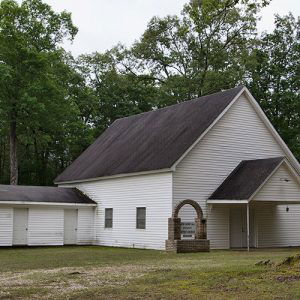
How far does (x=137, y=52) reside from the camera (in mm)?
53188

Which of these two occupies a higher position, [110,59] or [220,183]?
[110,59]

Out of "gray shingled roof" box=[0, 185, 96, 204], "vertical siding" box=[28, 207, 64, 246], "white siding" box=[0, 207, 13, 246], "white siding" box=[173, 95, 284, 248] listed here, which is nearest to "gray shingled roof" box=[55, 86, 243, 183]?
"white siding" box=[173, 95, 284, 248]

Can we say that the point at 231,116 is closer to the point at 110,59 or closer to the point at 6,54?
the point at 6,54

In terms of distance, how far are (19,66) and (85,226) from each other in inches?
598

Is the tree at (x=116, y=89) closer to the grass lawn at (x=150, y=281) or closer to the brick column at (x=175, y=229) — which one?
the brick column at (x=175, y=229)

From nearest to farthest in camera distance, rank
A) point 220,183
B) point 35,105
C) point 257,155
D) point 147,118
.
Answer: point 220,183 < point 257,155 < point 147,118 < point 35,105

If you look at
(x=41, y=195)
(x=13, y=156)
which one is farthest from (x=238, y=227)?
(x=13, y=156)

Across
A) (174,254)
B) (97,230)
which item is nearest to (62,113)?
(97,230)

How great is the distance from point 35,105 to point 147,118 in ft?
31.8

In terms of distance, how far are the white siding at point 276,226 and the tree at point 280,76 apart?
14233mm

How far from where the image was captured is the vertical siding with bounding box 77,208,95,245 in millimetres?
33438

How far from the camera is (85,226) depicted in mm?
33688

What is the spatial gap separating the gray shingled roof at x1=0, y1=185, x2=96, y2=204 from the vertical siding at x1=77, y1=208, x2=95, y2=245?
66cm

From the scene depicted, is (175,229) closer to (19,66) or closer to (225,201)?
(225,201)
